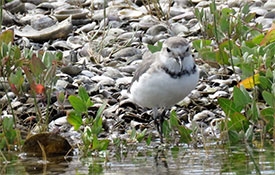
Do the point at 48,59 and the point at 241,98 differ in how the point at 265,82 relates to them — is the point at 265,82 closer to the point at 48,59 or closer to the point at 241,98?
the point at 241,98

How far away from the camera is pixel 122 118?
786 cm

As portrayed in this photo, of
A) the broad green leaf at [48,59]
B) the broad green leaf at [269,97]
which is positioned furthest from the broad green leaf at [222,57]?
the broad green leaf at [48,59]

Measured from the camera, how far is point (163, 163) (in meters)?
6.20

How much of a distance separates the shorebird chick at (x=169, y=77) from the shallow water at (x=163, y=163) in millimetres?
485

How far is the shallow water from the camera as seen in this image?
5.80 metres

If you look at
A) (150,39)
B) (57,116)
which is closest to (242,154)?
(57,116)

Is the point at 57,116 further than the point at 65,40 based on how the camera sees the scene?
No

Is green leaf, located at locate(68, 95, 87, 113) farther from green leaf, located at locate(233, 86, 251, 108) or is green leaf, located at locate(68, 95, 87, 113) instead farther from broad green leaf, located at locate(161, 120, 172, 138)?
green leaf, located at locate(233, 86, 251, 108)

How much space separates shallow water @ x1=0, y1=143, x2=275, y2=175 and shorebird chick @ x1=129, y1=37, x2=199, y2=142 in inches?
19.1

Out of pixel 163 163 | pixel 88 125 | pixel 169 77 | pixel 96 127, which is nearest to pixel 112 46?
pixel 169 77

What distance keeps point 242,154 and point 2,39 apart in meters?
2.59

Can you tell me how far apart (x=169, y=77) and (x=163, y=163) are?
99 cm

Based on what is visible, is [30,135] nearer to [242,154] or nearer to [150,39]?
[242,154]

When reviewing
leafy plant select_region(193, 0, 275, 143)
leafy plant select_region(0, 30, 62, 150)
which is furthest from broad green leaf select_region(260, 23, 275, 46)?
leafy plant select_region(0, 30, 62, 150)
